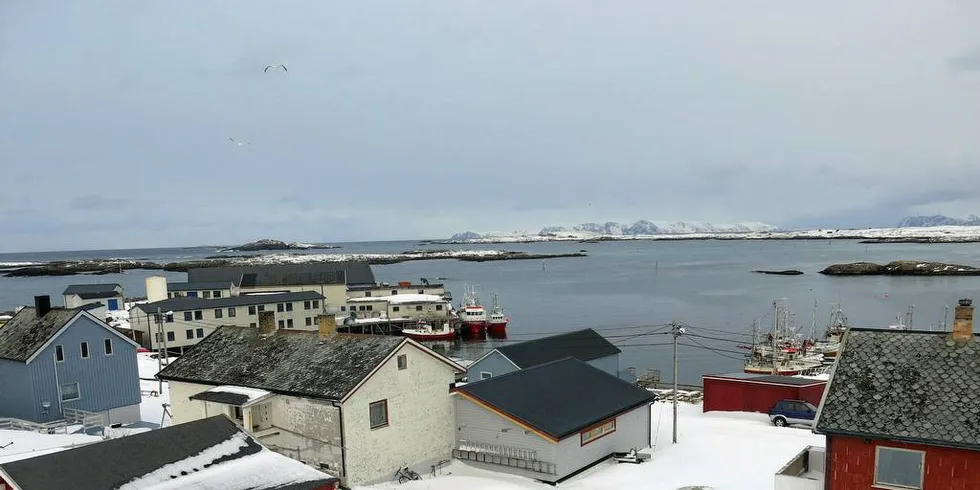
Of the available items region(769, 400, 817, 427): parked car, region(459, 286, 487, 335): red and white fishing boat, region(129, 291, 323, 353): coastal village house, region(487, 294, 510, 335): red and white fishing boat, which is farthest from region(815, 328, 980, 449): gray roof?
region(459, 286, 487, 335): red and white fishing boat

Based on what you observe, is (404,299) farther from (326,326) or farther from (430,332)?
(326,326)

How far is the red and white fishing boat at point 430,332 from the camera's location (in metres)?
76.8

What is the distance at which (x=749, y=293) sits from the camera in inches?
4301

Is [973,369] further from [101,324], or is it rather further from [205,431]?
[101,324]

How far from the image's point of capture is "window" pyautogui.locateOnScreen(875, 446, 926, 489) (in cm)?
1423

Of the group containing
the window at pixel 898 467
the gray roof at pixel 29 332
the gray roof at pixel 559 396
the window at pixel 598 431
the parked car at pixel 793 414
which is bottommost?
the parked car at pixel 793 414

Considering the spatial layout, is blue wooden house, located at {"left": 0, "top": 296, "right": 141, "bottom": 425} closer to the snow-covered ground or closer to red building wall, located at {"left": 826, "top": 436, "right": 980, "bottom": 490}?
the snow-covered ground

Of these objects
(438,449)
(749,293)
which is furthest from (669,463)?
(749,293)

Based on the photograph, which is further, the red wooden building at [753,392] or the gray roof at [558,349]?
the gray roof at [558,349]

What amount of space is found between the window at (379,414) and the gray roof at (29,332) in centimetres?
1482

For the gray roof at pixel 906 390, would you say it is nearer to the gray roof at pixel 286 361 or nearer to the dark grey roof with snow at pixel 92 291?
the gray roof at pixel 286 361

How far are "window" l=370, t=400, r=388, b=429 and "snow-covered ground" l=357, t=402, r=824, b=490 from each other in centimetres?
210

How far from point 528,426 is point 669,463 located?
6059mm

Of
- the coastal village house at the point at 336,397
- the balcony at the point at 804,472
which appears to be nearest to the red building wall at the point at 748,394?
the balcony at the point at 804,472
